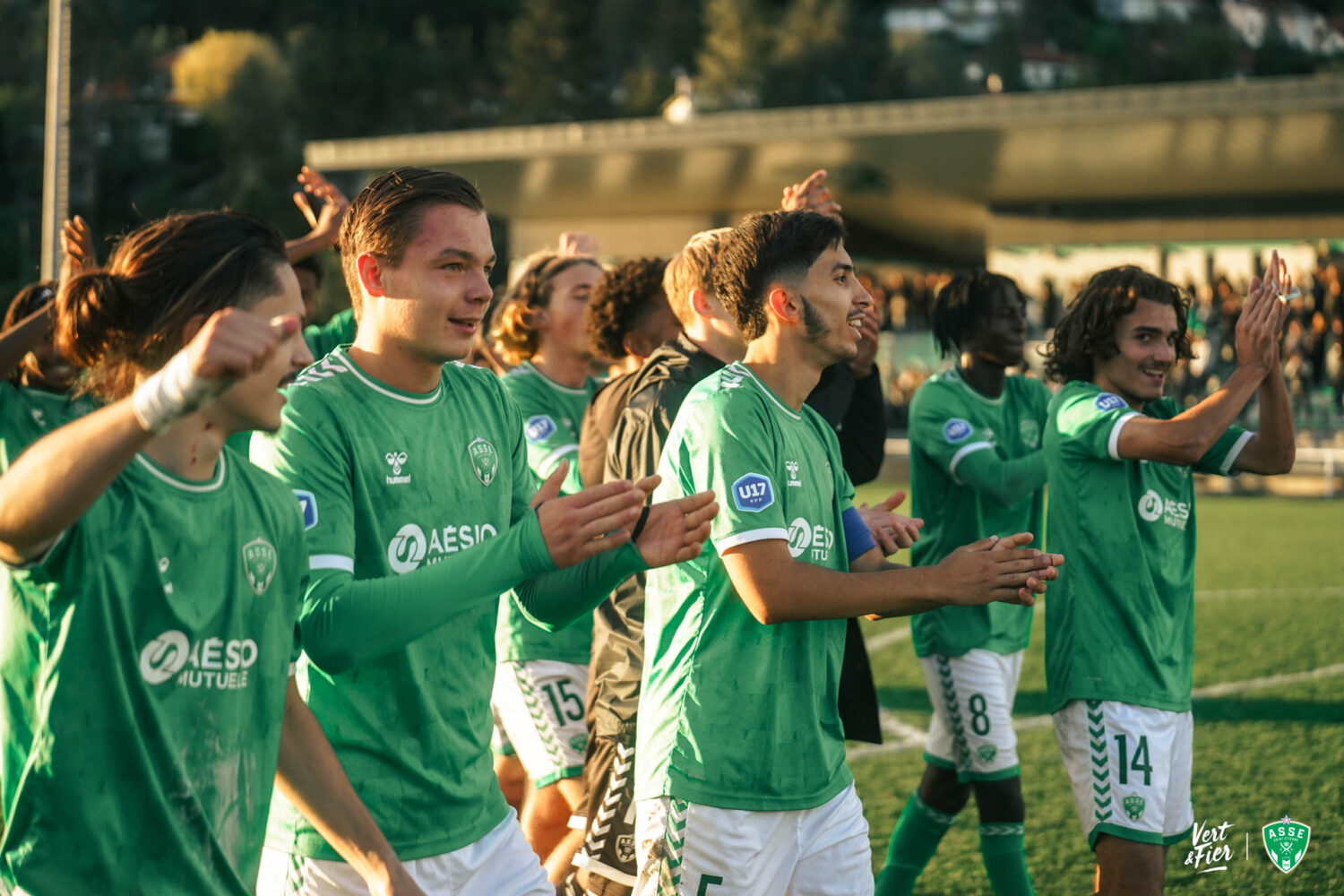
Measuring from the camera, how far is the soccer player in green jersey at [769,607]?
309 centimetres

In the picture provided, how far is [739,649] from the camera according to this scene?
3213 millimetres

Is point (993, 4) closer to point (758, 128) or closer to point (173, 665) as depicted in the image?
point (758, 128)

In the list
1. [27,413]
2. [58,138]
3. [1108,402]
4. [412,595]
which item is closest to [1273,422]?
[1108,402]

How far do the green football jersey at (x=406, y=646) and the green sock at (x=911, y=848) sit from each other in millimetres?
2422

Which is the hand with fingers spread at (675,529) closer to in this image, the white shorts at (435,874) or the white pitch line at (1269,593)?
the white shorts at (435,874)

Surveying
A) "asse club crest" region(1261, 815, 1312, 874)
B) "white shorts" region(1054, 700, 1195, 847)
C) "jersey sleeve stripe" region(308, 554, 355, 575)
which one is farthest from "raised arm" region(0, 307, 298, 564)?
"asse club crest" region(1261, 815, 1312, 874)

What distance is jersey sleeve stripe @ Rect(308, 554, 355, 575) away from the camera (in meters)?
2.68

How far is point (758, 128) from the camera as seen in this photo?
2988 cm

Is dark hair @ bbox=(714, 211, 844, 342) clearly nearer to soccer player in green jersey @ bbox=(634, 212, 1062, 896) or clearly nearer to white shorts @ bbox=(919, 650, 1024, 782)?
soccer player in green jersey @ bbox=(634, 212, 1062, 896)

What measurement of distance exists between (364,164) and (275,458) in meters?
33.7

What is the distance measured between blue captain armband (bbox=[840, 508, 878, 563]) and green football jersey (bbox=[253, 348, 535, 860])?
94 centimetres

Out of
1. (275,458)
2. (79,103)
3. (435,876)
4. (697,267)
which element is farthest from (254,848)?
(79,103)

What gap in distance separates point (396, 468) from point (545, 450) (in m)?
2.64

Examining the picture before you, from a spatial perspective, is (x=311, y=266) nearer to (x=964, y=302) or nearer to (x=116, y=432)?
(x=964, y=302)
